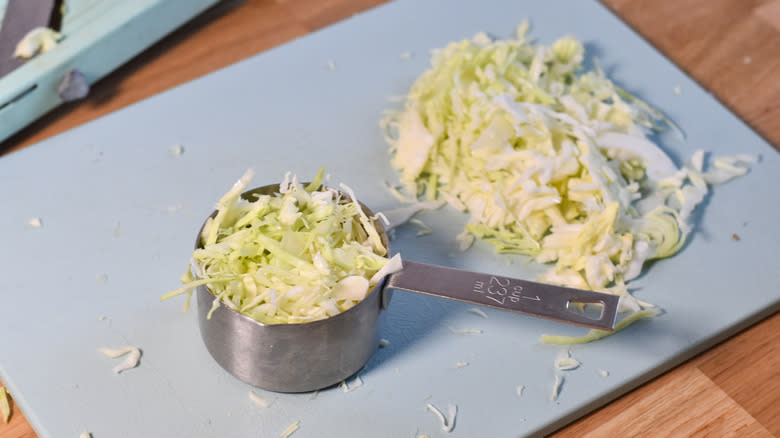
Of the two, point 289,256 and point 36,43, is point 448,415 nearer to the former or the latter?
point 289,256

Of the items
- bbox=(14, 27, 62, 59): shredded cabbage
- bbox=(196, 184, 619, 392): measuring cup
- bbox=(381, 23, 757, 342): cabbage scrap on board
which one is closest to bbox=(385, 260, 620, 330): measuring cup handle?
bbox=(196, 184, 619, 392): measuring cup

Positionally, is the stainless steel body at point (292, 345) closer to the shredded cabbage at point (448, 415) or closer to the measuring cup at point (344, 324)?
the measuring cup at point (344, 324)

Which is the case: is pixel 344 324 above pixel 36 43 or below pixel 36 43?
below

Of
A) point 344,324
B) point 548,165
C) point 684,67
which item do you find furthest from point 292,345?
point 684,67

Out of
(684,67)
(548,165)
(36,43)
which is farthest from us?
(684,67)

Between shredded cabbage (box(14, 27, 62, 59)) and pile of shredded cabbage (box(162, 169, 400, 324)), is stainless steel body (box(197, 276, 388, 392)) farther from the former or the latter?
shredded cabbage (box(14, 27, 62, 59))

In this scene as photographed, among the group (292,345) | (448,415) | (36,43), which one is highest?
(36,43)

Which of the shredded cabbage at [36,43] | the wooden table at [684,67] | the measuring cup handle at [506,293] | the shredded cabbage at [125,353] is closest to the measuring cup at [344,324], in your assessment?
the measuring cup handle at [506,293]

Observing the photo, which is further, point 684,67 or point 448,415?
point 684,67
